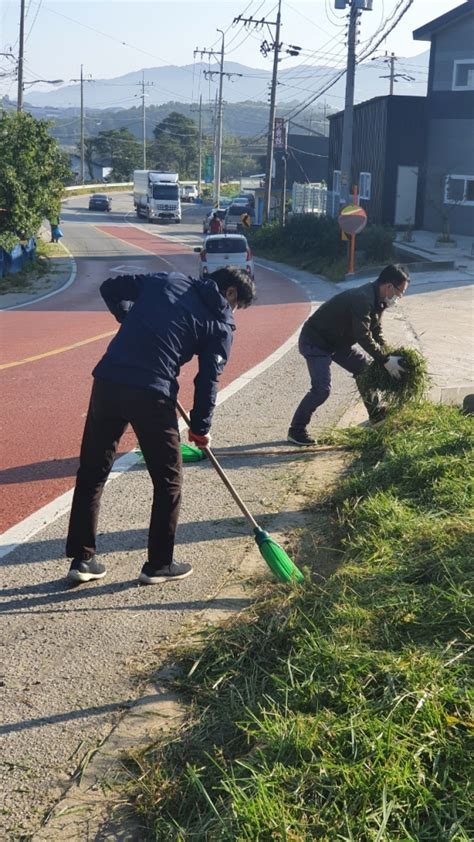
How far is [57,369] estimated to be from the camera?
12430 mm

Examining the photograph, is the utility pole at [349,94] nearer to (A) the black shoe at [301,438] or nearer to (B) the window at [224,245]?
(B) the window at [224,245]

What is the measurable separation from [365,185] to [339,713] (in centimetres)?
3956

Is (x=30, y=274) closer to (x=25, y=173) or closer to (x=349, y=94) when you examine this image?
(x=25, y=173)

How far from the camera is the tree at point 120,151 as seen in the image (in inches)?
4909

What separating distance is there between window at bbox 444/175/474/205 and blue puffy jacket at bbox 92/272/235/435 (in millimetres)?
32814

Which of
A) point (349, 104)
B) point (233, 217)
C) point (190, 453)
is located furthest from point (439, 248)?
point (190, 453)

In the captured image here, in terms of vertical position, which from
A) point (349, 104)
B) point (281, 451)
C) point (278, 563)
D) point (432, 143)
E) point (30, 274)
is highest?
point (349, 104)

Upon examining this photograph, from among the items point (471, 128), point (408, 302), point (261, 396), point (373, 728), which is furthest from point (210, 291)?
point (471, 128)

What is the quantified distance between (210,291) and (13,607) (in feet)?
6.28

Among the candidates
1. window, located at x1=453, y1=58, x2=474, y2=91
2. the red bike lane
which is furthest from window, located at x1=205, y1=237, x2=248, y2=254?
window, located at x1=453, y1=58, x2=474, y2=91

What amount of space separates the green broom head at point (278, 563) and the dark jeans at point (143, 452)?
0.49 m

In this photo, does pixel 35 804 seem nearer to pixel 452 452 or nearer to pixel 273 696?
pixel 273 696

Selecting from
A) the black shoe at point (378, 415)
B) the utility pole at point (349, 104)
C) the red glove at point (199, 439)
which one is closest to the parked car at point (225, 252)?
the utility pole at point (349, 104)

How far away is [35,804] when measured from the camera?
3.29 meters
